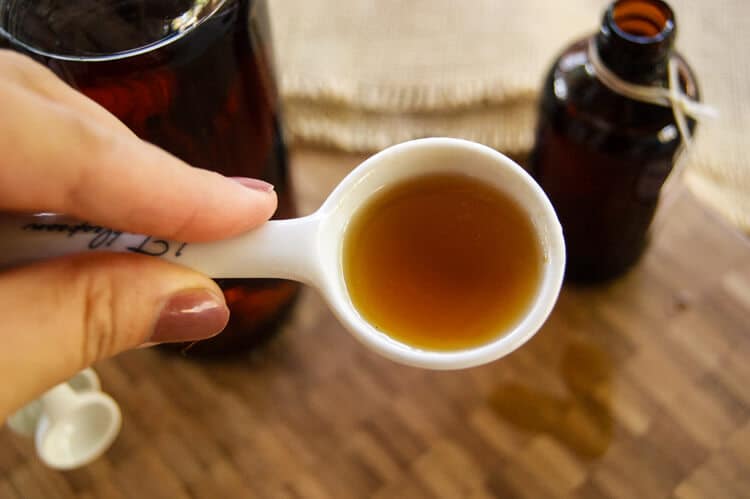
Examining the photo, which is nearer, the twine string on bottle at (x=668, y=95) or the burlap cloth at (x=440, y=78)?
the twine string on bottle at (x=668, y=95)

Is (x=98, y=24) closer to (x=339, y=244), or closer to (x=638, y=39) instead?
(x=339, y=244)

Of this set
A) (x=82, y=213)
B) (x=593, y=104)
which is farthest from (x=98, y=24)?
(x=593, y=104)

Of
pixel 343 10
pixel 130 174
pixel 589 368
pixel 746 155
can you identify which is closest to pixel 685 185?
pixel 746 155

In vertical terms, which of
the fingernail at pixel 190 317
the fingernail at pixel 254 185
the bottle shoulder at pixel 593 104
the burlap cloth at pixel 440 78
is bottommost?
the burlap cloth at pixel 440 78

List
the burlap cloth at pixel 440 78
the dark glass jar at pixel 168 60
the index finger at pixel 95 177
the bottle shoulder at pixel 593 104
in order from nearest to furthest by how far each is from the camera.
Result: the index finger at pixel 95 177 → the dark glass jar at pixel 168 60 → the bottle shoulder at pixel 593 104 → the burlap cloth at pixel 440 78

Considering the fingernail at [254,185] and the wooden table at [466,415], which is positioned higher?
the fingernail at [254,185]

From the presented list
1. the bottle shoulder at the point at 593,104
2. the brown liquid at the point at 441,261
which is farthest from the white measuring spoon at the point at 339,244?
the bottle shoulder at the point at 593,104

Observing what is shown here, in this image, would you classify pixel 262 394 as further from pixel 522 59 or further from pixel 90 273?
pixel 522 59

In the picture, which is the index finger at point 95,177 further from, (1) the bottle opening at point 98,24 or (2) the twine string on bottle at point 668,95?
(2) the twine string on bottle at point 668,95
